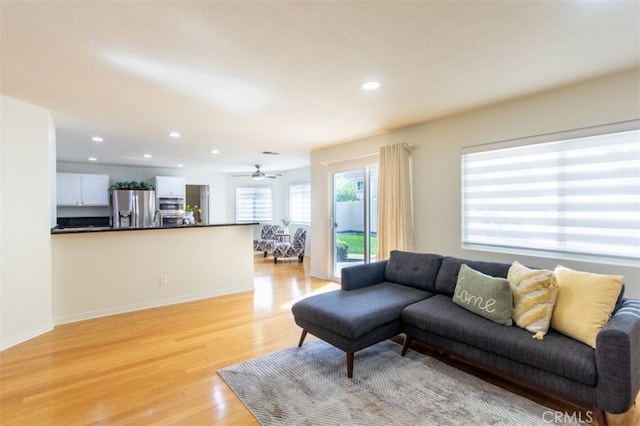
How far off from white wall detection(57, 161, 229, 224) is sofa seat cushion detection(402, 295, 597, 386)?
24.9ft

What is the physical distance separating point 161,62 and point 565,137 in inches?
142

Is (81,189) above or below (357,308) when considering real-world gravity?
above

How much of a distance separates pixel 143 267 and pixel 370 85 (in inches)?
145

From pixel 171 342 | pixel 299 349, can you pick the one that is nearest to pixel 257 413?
pixel 299 349

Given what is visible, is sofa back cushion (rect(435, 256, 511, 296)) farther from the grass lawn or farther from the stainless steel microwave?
the stainless steel microwave

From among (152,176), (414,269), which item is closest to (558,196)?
(414,269)

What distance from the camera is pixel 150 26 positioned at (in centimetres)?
192

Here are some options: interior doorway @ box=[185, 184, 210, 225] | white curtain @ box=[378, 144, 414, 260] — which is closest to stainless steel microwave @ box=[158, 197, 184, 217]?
interior doorway @ box=[185, 184, 210, 225]

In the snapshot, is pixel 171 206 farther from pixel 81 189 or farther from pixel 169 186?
pixel 81 189

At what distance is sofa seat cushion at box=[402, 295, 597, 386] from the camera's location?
188 centimetres

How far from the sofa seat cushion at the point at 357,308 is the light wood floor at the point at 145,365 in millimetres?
616

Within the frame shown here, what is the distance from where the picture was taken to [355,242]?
544cm

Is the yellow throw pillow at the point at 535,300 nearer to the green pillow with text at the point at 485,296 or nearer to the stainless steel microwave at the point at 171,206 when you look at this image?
the green pillow with text at the point at 485,296

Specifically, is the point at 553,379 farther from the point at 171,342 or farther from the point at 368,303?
the point at 171,342
